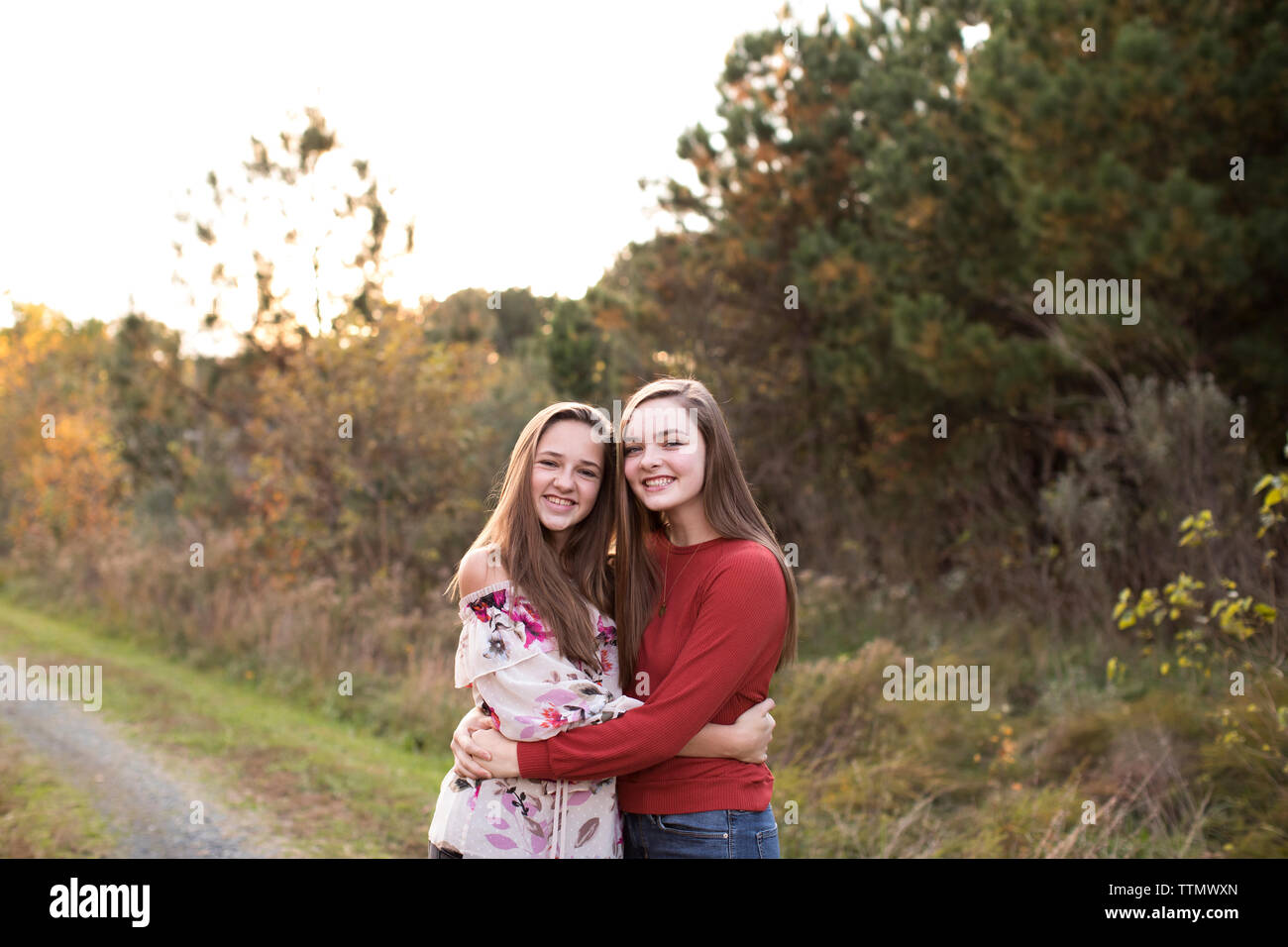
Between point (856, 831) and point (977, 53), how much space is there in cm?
875

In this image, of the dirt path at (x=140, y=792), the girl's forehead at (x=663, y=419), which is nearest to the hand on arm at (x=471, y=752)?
the girl's forehead at (x=663, y=419)

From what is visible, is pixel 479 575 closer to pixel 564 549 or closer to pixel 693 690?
pixel 564 549

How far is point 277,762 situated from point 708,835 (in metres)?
5.81

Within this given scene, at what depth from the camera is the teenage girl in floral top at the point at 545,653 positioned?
2344mm

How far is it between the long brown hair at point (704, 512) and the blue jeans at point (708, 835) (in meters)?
0.34

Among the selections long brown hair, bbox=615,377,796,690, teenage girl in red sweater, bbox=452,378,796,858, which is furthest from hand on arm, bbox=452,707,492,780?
long brown hair, bbox=615,377,796,690

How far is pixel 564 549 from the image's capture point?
273 centimetres

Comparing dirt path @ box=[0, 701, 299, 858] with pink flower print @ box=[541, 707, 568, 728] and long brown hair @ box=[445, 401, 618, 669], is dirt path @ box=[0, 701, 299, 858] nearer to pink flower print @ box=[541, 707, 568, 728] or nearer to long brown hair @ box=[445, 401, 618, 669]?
long brown hair @ box=[445, 401, 618, 669]

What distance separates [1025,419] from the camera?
11117 millimetres

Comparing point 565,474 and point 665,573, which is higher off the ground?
point 565,474

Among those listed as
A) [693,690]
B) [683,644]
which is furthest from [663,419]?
[693,690]

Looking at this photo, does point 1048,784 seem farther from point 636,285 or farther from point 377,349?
point 636,285

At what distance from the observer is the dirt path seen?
579cm
